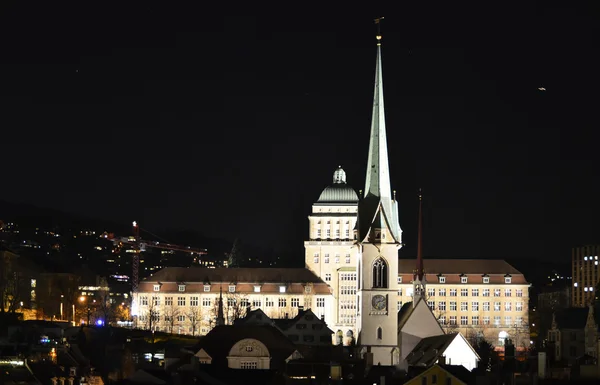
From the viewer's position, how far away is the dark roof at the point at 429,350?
109 m

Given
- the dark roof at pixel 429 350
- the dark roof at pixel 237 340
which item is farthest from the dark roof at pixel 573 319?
the dark roof at pixel 237 340

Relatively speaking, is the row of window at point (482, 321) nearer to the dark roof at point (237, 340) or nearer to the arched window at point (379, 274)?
the arched window at point (379, 274)

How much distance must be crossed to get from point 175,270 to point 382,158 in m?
81.3

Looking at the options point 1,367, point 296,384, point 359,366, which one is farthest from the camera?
point 359,366

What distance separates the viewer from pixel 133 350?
133625mm

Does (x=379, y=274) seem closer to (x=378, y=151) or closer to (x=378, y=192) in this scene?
(x=378, y=192)

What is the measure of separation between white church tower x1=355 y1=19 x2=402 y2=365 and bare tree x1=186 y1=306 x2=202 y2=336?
66.8 meters

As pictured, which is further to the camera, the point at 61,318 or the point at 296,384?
the point at 61,318

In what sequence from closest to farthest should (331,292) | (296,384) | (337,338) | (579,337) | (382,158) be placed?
1. (296,384)
2. (382,158)
3. (579,337)
4. (337,338)
5. (331,292)

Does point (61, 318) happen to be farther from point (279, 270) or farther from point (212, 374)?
point (212, 374)

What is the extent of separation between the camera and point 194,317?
188375mm

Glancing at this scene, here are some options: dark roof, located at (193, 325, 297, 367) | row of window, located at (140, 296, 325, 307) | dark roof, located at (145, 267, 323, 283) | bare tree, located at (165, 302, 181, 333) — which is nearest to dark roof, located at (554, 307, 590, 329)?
dark roof, located at (193, 325, 297, 367)

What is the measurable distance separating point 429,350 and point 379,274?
28.0ft

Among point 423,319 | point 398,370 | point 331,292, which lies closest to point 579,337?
point 423,319
